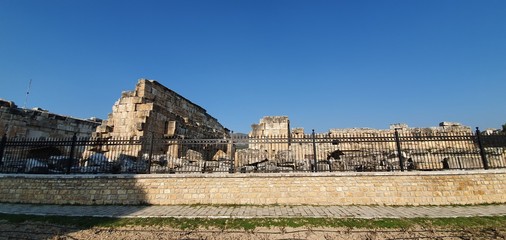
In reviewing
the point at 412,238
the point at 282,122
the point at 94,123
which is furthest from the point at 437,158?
the point at 94,123

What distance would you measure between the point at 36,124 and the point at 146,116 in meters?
9.51

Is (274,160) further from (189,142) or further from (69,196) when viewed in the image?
(69,196)

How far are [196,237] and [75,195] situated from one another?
250 inches

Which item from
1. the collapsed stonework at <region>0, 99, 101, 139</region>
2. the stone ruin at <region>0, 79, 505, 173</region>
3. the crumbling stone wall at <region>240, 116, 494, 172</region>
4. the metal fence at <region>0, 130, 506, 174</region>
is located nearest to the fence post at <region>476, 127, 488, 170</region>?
the metal fence at <region>0, 130, 506, 174</region>

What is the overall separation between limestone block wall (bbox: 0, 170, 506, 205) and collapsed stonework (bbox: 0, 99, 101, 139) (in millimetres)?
9766

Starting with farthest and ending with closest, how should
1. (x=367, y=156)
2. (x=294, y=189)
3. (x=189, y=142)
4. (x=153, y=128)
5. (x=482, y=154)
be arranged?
(x=153, y=128) < (x=367, y=156) < (x=189, y=142) < (x=482, y=154) < (x=294, y=189)

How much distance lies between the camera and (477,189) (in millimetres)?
9383

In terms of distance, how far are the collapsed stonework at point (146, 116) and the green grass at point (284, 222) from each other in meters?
6.73

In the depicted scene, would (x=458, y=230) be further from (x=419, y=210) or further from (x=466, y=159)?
(x=466, y=159)

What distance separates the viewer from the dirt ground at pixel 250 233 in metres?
6.10

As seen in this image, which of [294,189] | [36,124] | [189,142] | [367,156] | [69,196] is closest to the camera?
[294,189]

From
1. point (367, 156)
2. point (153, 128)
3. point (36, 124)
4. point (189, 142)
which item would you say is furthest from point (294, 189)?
point (36, 124)

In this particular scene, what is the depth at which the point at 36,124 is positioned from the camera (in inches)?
680

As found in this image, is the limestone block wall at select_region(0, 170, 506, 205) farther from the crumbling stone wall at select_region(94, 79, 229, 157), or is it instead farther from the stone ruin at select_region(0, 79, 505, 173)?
the crumbling stone wall at select_region(94, 79, 229, 157)
